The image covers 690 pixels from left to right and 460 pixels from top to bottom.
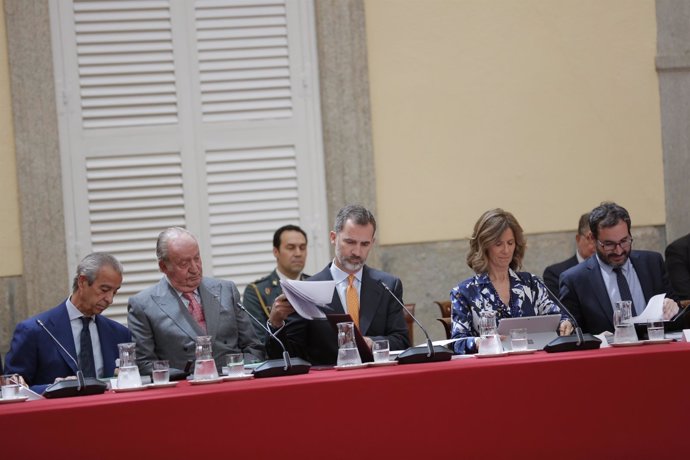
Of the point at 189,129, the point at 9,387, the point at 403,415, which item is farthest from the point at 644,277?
the point at 9,387

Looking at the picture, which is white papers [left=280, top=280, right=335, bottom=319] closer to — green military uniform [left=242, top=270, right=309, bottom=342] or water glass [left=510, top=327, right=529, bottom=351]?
water glass [left=510, top=327, right=529, bottom=351]

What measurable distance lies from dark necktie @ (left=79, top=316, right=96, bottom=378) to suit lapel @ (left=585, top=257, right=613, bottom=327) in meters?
2.27

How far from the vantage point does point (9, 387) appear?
354 cm

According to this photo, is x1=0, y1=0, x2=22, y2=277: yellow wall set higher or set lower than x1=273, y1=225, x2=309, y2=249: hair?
higher

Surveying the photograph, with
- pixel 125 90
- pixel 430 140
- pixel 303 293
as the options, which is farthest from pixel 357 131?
pixel 303 293

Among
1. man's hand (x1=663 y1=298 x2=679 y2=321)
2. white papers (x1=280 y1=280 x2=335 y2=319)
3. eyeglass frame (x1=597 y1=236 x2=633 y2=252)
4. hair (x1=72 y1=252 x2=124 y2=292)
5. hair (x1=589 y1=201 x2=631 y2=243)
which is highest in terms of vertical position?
hair (x1=589 y1=201 x2=631 y2=243)

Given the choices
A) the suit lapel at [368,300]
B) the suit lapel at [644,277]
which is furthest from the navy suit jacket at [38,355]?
the suit lapel at [644,277]

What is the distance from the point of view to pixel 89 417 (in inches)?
125

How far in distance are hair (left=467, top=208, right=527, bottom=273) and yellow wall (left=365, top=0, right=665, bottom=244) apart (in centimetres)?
192

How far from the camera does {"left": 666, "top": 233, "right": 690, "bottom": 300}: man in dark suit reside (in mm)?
6293

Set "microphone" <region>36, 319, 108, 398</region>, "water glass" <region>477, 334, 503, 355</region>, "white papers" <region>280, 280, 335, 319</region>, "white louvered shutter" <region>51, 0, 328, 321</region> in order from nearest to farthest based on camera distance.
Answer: "microphone" <region>36, 319, 108, 398</region>
"water glass" <region>477, 334, 503, 355</region>
"white papers" <region>280, 280, 335, 319</region>
"white louvered shutter" <region>51, 0, 328, 321</region>

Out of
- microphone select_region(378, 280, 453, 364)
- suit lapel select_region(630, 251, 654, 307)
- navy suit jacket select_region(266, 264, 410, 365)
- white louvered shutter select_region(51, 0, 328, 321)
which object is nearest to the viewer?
microphone select_region(378, 280, 453, 364)

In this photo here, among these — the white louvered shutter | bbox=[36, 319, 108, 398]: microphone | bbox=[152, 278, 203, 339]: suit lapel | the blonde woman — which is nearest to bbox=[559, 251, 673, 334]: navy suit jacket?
the blonde woman

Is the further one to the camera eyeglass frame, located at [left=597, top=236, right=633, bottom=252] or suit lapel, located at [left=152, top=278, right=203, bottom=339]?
eyeglass frame, located at [left=597, top=236, right=633, bottom=252]
